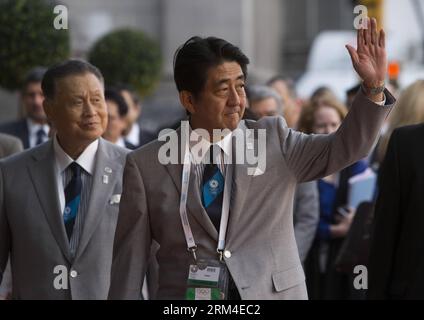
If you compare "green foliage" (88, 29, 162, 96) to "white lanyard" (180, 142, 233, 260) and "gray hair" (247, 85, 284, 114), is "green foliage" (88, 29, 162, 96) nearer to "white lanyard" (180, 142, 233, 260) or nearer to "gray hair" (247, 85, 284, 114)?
"gray hair" (247, 85, 284, 114)

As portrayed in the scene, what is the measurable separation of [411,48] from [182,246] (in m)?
16.8

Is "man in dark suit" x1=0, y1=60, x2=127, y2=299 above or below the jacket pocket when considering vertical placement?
above

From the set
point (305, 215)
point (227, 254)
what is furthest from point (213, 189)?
point (305, 215)

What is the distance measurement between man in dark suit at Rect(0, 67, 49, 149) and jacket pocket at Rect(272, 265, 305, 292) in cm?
503

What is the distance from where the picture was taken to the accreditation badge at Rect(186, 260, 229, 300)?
5168 millimetres

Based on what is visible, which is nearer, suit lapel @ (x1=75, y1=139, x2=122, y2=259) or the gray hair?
suit lapel @ (x1=75, y1=139, x2=122, y2=259)

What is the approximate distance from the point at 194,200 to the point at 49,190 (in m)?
1.38

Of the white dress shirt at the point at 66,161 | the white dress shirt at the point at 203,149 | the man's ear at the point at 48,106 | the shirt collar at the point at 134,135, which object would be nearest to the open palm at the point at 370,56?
the white dress shirt at the point at 203,149

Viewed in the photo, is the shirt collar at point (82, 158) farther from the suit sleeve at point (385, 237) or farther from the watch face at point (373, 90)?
the watch face at point (373, 90)

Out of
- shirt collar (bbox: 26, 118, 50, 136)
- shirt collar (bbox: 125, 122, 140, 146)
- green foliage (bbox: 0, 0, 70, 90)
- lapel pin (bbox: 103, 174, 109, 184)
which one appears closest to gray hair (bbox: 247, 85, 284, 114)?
shirt collar (bbox: 125, 122, 140, 146)

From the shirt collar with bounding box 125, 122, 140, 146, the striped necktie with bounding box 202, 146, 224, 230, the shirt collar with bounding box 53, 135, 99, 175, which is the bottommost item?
the striped necktie with bounding box 202, 146, 224, 230

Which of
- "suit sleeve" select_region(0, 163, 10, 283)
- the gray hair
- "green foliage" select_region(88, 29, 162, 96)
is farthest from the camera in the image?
"green foliage" select_region(88, 29, 162, 96)

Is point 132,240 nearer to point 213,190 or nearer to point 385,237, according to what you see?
point 213,190

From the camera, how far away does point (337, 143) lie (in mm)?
5113
